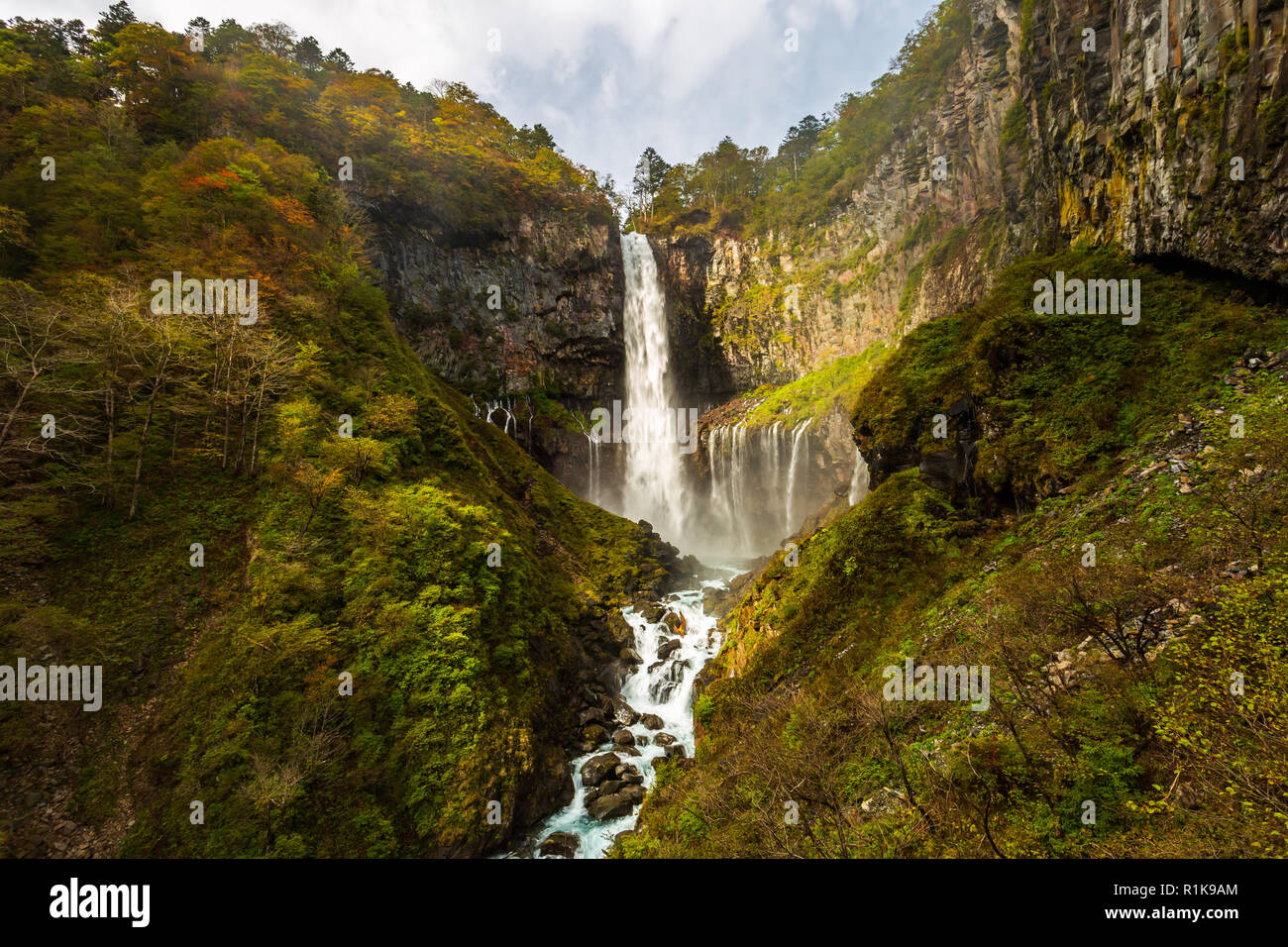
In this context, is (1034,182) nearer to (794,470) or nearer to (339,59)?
(794,470)

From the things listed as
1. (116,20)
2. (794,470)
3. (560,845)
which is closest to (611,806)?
(560,845)

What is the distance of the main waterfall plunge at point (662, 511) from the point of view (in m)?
13.8

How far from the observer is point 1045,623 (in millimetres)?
6461

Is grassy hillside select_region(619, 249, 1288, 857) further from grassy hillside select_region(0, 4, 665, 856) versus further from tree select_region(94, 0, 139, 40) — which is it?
tree select_region(94, 0, 139, 40)

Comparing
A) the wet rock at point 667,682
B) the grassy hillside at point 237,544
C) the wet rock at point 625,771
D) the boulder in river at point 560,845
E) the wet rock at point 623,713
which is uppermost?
the grassy hillside at point 237,544

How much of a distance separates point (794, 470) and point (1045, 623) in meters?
29.8

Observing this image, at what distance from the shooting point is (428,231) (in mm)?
35812

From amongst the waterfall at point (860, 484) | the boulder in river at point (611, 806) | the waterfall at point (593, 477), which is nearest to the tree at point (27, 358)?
the boulder in river at point (611, 806)

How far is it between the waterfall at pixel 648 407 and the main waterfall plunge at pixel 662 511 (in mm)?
95

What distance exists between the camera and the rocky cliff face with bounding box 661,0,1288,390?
887cm

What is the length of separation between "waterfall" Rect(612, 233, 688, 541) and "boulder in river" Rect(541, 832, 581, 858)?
30.5 metres

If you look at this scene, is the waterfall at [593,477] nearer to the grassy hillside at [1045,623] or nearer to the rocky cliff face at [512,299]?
the rocky cliff face at [512,299]

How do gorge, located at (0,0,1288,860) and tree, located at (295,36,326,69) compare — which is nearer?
gorge, located at (0,0,1288,860)

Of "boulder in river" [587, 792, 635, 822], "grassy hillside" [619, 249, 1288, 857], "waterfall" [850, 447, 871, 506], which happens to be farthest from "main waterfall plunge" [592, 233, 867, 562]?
"boulder in river" [587, 792, 635, 822]
